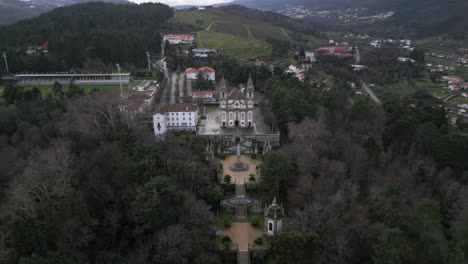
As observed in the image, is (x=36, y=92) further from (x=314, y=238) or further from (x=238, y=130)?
(x=314, y=238)

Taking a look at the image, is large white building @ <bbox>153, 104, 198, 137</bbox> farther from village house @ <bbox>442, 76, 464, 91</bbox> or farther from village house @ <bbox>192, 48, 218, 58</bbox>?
village house @ <bbox>442, 76, 464, 91</bbox>

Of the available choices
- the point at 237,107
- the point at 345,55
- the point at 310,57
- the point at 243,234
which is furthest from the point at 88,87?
the point at 345,55

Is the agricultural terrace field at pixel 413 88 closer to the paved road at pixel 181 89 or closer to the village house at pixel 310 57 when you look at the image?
the village house at pixel 310 57

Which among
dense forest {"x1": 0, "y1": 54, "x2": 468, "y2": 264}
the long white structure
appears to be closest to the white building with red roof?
the long white structure

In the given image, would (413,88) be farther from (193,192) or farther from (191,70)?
(193,192)

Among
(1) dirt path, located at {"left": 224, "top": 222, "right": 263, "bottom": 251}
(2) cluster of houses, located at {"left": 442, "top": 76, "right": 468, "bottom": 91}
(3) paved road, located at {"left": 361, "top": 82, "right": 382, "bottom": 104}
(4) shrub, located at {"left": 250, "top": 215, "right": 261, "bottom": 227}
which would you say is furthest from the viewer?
(2) cluster of houses, located at {"left": 442, "top": 76, "right": 468, "bottom": 91}

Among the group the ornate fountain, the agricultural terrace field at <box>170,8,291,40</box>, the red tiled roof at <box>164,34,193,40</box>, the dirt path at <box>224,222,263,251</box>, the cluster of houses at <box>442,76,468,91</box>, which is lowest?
the dirt path at <box>224,222,263,251</box>

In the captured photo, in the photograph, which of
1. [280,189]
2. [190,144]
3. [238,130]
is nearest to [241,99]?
[238,130]
